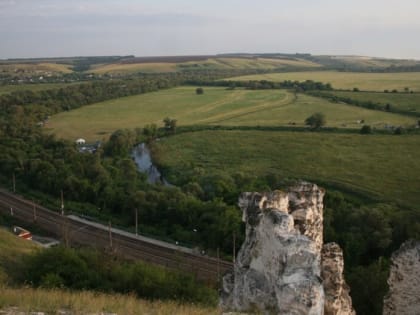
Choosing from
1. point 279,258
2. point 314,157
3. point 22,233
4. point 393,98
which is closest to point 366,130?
point 314,157

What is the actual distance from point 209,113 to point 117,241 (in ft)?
172

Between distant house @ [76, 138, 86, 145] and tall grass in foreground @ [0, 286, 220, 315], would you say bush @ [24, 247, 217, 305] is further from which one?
distant house @ [76, 138, 86, 145]

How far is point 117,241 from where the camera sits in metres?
27.9

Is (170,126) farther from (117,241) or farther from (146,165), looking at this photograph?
(117,241)

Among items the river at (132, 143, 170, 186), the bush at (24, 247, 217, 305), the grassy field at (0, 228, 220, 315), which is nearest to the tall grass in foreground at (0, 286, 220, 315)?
the grassy field at (0, 228, 220, 315)

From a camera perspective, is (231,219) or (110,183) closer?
(231,219)

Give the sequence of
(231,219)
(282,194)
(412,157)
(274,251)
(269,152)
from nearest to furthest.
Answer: (274,251) → (282,194) → (231,219) → (412,157) → (269,152)

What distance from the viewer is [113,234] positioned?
95.6 feet

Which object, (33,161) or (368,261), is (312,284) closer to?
(368,261)

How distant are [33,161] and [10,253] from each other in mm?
23984

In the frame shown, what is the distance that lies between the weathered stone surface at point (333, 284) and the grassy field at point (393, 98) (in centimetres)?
6505

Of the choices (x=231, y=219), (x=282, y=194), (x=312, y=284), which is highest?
(x=282, y=194)

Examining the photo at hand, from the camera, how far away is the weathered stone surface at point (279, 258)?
7977mm

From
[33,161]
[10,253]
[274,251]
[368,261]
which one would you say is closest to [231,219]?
[368,261]
